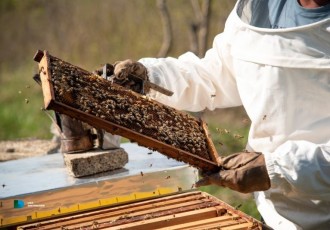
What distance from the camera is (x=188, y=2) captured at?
12016 millimetres

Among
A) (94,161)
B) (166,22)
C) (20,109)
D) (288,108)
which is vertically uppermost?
(166,22)

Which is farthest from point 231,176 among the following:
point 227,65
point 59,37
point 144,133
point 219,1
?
point 59,37

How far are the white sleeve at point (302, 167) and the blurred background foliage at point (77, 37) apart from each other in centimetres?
669

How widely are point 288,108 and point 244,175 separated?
0.42 metres

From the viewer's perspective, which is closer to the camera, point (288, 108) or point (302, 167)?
point (302, 167)

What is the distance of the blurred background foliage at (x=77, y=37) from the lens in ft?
33.7

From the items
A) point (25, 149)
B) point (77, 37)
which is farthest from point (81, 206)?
point (77, 37)

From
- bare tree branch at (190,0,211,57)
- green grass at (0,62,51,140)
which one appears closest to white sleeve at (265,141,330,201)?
green grass at (0,62,51,140)

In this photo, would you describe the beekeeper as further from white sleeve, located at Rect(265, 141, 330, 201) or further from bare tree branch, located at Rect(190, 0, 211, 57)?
bare tree branch, located at Rect(190, 0, 211, 57)

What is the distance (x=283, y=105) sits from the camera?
103 inches

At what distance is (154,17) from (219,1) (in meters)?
2.38

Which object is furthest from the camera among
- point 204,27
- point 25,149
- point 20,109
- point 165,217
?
point 20,109

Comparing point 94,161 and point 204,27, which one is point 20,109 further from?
point 94,161

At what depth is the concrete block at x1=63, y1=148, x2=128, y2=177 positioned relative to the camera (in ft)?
10.5
